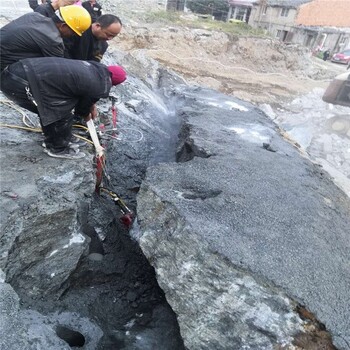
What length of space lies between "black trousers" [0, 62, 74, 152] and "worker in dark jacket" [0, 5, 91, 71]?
5.6 inches

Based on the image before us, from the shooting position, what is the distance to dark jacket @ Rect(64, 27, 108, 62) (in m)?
3.31

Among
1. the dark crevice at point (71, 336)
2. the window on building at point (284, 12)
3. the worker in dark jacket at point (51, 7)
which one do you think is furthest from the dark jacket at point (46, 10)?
the window on building at point (284, 12)

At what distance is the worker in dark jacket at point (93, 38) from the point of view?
3.25m

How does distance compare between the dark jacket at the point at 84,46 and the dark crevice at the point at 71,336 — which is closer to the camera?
the dark crevice at the point at 71,336

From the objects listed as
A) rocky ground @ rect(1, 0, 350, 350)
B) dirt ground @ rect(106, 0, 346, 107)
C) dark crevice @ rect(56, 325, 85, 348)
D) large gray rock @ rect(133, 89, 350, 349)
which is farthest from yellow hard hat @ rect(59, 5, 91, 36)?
dirt ground @ rect(106, 0, 346, 107)

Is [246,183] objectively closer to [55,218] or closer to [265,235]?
[265,235]

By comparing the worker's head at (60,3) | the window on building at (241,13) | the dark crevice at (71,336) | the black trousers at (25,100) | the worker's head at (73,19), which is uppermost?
the worker's head at (73,19)

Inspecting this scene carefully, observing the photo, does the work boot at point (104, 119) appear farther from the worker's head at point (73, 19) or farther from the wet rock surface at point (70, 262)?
the worker's head at point (73, 19)

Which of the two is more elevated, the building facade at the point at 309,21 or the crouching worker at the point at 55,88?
the crouching worker at the point at 55,88

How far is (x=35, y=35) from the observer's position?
104 inches

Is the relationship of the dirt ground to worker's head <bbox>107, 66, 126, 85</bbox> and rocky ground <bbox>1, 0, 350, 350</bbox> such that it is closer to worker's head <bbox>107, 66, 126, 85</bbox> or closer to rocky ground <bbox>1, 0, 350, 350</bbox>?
rocky ground <bbox>1, 0, 350, 350</bbox>

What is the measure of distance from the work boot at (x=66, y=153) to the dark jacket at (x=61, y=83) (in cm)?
30

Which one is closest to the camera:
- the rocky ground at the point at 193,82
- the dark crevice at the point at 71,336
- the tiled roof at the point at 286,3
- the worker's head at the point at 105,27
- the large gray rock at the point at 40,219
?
the large gray rock at the point at 40,219

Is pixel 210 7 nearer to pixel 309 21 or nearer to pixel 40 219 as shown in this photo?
pixel 309 21
